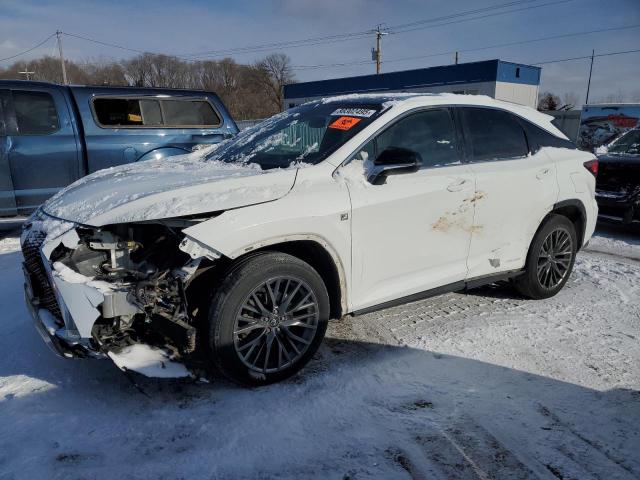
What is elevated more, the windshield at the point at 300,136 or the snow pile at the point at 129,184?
the windshield at the point at 300,136

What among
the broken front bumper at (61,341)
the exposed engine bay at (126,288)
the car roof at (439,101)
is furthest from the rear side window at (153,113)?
the broken front bumper at (61,341)

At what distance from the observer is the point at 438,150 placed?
3793 millimetres

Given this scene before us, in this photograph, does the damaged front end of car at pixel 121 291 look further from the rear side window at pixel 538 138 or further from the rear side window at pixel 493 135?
the rear side window at pixel 538 138

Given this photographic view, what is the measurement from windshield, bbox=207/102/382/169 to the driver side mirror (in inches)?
12.1

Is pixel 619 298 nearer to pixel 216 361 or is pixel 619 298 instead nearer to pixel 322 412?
pixel 322 412

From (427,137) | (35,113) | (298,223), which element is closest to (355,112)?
(427,137)

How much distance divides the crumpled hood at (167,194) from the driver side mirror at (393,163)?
0.56 meters

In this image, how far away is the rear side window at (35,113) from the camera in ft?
21.0

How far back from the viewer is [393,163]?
130 inches

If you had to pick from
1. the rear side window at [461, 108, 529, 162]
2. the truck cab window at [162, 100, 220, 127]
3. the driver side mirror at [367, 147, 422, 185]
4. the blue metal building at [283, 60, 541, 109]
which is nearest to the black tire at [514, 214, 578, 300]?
the rear side window at [461, 108, 529, 162]

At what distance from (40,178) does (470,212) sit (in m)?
5.53

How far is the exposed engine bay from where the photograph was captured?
2.65 m

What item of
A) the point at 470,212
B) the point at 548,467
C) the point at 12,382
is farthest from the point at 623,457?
the point at 12,382

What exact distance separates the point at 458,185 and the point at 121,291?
2.49 m
